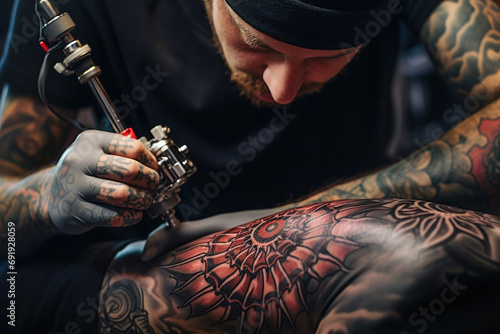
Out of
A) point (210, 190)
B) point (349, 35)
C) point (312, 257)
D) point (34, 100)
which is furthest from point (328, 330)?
point (34, 100)

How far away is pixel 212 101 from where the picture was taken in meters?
0.96

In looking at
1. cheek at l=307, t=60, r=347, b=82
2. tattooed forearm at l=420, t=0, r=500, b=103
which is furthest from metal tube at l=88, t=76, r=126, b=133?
tattooed forearm at l=420, t=0, r=500, b=103

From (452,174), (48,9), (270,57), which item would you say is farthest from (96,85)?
(452,174)

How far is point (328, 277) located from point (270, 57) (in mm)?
390

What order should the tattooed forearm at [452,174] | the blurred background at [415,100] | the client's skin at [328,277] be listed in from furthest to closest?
the blurred background at [415,100] < the tattooed forearm at [452,174] < the client's skin at [328,277]

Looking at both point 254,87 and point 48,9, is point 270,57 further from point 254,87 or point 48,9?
point 48,9

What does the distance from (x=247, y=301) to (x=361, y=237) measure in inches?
6.5

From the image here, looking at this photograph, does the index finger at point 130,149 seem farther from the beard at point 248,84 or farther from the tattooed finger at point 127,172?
the beard at point 248,84

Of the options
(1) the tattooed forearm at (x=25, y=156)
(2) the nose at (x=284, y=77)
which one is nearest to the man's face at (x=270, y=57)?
(2) the nose at (x=284, y=77)

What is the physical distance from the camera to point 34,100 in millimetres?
875

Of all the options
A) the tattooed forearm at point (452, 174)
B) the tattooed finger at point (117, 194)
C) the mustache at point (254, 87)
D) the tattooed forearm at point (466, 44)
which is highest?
the tattooed finger at point (117, 194)

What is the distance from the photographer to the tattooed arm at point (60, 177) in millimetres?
630

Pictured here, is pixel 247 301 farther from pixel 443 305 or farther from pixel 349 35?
pixel 349 35

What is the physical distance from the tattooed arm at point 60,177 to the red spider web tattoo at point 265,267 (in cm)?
13
